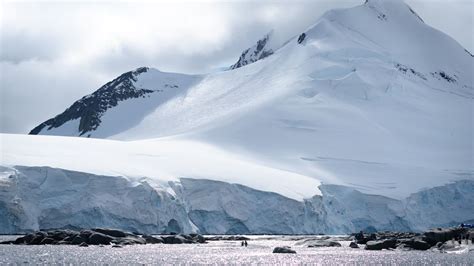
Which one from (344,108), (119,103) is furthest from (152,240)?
(119,103)

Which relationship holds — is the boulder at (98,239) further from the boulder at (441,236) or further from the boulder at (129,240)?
the boulder at (441,236)

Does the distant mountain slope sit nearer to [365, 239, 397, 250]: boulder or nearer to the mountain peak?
Result: the mountain peak

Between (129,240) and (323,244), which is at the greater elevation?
(323,244)

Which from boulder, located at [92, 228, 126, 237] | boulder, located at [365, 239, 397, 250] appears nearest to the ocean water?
boulder, located at [365, 239, 397, 250]

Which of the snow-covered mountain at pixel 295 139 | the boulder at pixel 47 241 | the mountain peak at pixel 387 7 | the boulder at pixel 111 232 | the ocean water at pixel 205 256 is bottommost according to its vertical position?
the ocean water at pixel 205 256

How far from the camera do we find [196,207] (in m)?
88.2

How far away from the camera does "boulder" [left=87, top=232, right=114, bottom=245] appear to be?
62625 millimetres

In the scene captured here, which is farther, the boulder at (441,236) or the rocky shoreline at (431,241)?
the boulder at (441,236)

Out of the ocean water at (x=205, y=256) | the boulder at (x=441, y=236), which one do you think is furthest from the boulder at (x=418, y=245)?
the ocean water at (x=205, y=256)

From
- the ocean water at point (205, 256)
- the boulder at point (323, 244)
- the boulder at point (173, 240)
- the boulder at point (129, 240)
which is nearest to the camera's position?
the ocean water at point (205, 256)

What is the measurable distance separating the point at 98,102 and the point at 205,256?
430 ft

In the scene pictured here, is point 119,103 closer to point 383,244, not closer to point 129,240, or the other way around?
point 129,240

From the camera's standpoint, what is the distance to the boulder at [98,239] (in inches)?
2466

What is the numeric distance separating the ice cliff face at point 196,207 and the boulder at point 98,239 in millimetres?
12874
